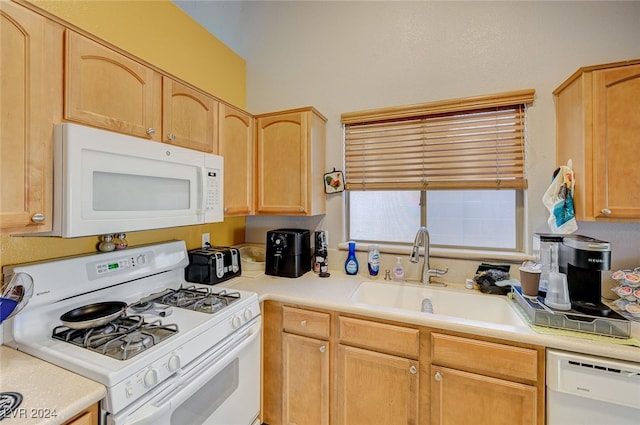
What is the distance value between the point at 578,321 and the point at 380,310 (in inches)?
32.4

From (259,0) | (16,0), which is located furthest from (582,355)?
(259,0)

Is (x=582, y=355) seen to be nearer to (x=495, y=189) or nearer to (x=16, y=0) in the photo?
(x=495, y=189)

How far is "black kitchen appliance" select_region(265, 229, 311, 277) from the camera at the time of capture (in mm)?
1962

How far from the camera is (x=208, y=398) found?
48.0 inches

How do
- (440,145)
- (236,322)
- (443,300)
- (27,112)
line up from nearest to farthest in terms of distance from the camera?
(27,112), (236,322), (443,300), (440,145)

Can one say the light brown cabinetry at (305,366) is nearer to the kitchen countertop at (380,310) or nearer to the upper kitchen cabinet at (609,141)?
the kitchen countertop at (380,310)

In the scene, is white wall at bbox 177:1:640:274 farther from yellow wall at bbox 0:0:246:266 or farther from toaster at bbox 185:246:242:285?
toaster at bbox 185:246:242:285

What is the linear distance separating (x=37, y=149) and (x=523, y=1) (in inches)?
101

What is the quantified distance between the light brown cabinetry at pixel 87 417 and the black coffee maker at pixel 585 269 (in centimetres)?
191

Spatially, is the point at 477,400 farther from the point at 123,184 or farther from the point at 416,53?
the point at 416,53

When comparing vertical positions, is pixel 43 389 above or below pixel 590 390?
above

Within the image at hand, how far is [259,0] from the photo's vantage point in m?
2.42

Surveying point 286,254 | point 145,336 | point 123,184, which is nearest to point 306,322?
point 286,254

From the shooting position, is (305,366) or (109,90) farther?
(305,366)
